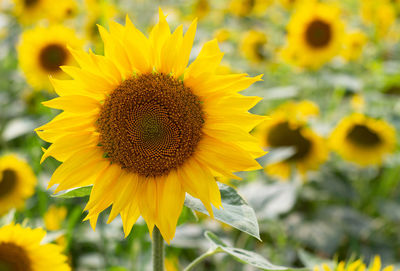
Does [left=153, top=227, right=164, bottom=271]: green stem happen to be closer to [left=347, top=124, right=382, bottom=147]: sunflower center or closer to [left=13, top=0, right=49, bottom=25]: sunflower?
[left=347, top=124, right=382, bottom=147]: sunflower center

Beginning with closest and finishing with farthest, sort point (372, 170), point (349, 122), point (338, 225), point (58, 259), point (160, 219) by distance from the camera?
1. point (160, 219)
2. point (58, 259)
3. point (338, 225)
4. point (349, 122)
5. point (372, 170)

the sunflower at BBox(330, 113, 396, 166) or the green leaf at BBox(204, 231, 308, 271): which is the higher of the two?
the green leaf at BBox(204, 231, 308, 271)

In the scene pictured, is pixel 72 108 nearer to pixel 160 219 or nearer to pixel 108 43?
pixel 108 43

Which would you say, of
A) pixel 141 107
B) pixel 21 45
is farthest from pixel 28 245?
pixel 21 45

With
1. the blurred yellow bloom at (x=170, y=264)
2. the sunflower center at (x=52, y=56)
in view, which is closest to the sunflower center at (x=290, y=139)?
the blurred yellow bloom at (x=170, y=264)

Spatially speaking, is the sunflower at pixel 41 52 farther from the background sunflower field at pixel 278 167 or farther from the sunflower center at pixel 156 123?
the sunflower center at pixel 156 123

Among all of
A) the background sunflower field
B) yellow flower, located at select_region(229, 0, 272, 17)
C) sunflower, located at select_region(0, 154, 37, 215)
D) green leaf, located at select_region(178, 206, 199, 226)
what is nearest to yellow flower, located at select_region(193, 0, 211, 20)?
yellow flower, located at select_region(229, 0, 272, 17)
